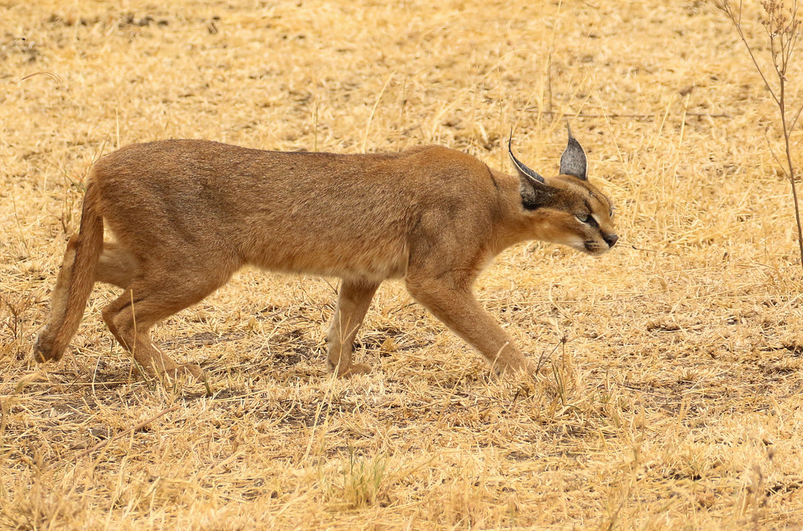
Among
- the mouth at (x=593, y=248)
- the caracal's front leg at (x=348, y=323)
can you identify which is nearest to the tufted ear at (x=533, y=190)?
the mouth at (x=593, y=248)

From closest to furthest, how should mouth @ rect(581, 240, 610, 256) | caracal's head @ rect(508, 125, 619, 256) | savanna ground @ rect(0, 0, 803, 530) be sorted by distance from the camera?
1. savanna ground @ rect(0, 0, 803, 530)
2. caracal's head @ rect(508, 125, 619, 256)
3. mouth @ rect(581, 240, 610, 256)

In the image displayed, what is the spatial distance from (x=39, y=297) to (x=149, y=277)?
1.56 m

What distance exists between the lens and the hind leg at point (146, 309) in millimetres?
5234

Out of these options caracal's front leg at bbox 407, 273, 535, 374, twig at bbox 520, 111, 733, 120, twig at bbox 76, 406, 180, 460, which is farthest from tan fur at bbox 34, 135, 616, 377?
twig at bbox 520, 111, 733, 120

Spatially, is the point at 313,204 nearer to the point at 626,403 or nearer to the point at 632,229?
the point at 626,403

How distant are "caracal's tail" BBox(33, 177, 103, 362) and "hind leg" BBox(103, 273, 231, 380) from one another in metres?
0.18

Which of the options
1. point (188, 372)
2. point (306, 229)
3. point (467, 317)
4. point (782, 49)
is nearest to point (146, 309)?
point (188, 372)

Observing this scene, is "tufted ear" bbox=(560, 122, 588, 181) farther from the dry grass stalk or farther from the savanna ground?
the dry grass stalk

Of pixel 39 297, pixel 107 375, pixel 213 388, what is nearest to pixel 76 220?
pixel 39 297

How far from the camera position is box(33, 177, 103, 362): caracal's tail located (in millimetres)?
5270

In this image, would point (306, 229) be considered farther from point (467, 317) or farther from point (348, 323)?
point (467, 317)

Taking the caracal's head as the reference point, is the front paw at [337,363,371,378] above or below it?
below

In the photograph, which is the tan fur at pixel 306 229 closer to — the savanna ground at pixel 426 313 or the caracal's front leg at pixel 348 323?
the caracal's front leg at pixel 348 323

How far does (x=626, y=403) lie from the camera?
491 cm
